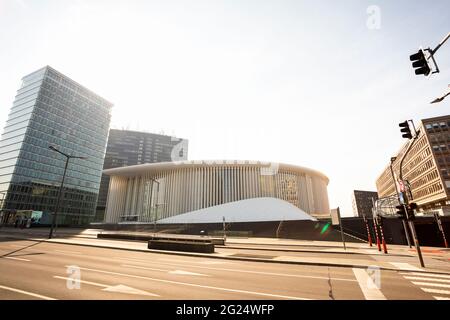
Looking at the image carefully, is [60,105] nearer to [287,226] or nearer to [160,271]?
[287,226]

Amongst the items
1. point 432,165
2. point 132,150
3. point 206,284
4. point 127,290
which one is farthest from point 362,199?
point 127,290

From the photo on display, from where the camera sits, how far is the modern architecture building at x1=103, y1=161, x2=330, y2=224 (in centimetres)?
5050

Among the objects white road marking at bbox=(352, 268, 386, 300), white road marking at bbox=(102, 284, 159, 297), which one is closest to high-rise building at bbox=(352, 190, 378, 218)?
white road marking at bbox=(352, 268, 386, 300)

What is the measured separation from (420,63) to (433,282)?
25.6 feet

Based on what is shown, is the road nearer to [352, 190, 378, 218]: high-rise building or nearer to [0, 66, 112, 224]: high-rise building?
[0, 66, 112, 224]: high-rise building

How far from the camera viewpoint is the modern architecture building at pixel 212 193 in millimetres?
50500

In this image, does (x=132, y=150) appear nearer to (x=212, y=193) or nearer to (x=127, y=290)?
(x=212, y=193)

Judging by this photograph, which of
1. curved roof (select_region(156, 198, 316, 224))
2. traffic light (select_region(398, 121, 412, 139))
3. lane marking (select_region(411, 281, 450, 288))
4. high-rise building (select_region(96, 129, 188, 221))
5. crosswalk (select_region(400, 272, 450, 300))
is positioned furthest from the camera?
high-rise building (select_region(96, 129, 188, 221))

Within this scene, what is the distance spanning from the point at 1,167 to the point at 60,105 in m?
31.9

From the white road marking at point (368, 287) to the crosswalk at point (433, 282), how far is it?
135 cm

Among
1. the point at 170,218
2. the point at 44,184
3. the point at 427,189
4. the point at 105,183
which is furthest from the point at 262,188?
the point at 105,183

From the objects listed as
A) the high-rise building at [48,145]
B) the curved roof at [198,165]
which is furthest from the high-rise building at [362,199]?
the high-rise building at [48,145]

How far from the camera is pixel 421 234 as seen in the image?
23453mm

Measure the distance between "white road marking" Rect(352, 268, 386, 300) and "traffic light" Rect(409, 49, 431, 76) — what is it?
7422 mm
